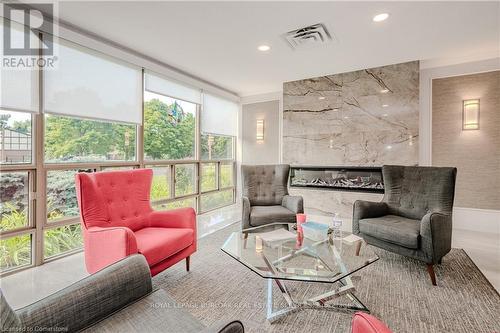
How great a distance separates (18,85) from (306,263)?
3020 millimetres

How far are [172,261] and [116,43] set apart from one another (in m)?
2.76

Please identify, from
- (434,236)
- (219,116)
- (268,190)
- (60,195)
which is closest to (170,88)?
(219,116)

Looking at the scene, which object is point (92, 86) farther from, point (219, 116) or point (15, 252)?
point (219, 116)

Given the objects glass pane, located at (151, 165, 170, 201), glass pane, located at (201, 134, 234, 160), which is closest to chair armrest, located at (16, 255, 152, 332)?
glass pane, located at (151, 165, 170, 201)

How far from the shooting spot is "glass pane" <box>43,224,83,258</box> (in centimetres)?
262

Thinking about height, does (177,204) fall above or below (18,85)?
below

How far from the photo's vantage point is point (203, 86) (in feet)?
14.6

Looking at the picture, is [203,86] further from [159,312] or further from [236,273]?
[159,312]

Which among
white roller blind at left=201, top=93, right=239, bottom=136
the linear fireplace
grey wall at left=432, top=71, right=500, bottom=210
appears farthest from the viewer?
white roller blind at left=201, top=93, right=239, bottom=136

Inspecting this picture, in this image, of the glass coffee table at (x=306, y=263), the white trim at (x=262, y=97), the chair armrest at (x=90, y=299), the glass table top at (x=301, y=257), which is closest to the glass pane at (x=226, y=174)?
the white trim at (x=262, y=97)

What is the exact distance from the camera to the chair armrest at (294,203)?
308cm

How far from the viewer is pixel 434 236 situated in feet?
6.79

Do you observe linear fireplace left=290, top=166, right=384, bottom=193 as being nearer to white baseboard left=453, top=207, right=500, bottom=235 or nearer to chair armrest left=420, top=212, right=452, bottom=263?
white baseboard left=453, top=207, right=500, bottom=235

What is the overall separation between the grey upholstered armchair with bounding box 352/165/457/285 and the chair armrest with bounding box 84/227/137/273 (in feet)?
7.28
